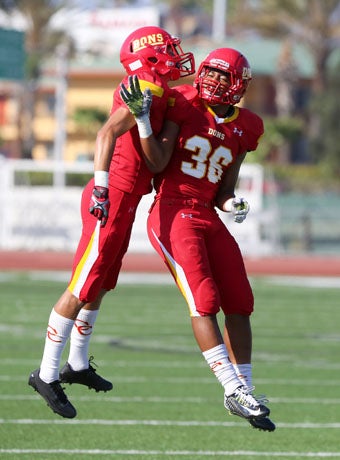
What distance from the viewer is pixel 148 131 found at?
7.22 meters

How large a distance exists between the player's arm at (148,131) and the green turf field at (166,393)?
2.01 meters

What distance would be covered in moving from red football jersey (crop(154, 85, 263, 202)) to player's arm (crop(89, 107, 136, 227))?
0.30 meters

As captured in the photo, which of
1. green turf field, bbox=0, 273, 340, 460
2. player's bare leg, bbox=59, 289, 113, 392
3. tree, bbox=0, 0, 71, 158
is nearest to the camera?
player's bare leg, bbox=59, 289, 113, 392

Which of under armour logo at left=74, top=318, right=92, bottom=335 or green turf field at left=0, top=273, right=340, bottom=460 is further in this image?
green turf field at left=0, top=273, right=340, bottom=460

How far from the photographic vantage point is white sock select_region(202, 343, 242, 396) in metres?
7.20

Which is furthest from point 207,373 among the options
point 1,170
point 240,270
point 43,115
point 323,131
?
point 43,115

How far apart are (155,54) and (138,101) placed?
0.50m

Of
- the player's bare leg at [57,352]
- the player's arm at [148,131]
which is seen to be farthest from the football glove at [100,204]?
the player's bare leg at [57,352]

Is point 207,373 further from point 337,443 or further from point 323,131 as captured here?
point 323,131

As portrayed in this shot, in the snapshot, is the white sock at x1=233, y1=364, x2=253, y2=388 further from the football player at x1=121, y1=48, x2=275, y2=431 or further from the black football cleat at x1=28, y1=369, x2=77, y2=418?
the black football cleat at x1=28, y1=369, x2=77, y2=418

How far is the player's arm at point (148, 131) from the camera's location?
7.13 meters

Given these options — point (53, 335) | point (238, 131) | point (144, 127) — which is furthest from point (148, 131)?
point (53, 335)

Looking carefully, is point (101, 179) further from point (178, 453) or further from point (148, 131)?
point (178, 453)

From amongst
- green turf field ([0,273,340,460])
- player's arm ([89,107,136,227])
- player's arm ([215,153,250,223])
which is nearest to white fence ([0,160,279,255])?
green turf field ([0,273,340,460])
